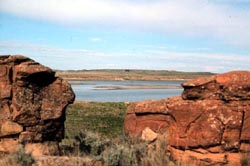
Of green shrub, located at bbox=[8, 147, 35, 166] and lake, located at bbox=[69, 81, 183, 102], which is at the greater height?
green shrub, located at bbox=[8, 147, 35, 166]

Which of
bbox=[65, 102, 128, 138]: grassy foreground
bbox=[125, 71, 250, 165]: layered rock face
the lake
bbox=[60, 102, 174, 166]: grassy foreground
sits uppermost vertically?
bbox=[125, 71, 250, 165]: layered rock face

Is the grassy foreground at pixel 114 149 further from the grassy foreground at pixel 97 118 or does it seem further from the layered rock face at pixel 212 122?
the layered rock face at pixel 212 122

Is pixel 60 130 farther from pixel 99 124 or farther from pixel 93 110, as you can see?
pixel 93 110

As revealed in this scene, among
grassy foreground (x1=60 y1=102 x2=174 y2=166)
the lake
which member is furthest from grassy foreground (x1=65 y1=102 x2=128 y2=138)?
the lake

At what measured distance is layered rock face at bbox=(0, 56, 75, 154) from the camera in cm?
1289

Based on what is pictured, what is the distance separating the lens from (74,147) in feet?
46.3

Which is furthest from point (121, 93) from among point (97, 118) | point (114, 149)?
Answer: point (114, 149)

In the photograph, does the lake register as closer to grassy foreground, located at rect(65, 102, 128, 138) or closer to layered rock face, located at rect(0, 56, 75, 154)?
grassy foreground, located at rect(65, 102, 128, 138)

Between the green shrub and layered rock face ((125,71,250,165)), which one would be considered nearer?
the green shrub

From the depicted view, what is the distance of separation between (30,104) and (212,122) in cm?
534

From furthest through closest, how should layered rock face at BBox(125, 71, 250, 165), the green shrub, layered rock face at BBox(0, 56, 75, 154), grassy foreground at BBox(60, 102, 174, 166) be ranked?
layered rock face at BBox(0, 56, 75, 154) < layered rock face at BBox(125, 71, 250, 165) < grassy foreground at BBox(60, 102, 174, 166) < the green shrub

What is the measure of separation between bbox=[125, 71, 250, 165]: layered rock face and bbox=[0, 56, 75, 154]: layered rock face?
3.49m

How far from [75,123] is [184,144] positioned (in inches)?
552

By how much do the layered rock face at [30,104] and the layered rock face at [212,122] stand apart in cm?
349
